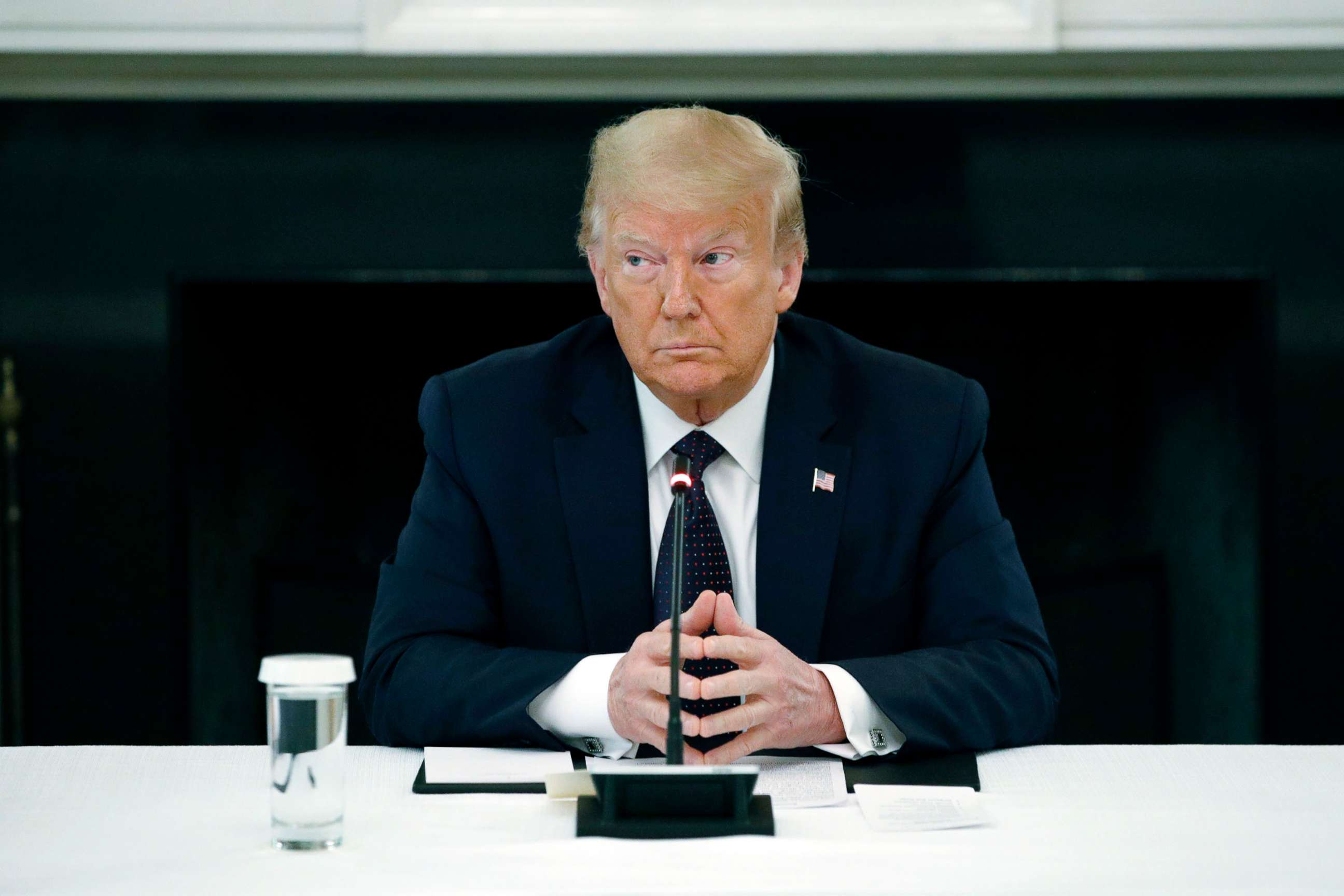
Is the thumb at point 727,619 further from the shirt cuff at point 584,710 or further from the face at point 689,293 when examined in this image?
the face at point 689,293

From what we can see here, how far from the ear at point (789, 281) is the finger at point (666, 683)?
0.59m

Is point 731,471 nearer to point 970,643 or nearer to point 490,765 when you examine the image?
point 970,643

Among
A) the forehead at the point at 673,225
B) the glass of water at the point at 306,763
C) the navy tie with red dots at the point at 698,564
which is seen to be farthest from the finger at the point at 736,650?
the forehead at the point at 673,225

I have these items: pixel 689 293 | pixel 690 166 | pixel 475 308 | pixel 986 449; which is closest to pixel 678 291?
pixel 689 293

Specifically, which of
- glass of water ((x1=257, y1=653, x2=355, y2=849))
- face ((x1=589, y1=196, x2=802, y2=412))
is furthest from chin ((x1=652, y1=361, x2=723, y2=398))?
glass of water ((x1=257, y1=653, x2=355, y2=849))

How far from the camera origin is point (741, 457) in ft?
5.62

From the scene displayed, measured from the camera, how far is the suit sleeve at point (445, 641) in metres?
1.43

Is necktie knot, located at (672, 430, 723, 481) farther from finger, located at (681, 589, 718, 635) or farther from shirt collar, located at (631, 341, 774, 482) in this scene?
finger, located at (681, 589, 718, 635)

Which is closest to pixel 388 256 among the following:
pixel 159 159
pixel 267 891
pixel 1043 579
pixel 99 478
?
pixel 159 159

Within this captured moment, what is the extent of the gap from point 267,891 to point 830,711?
573 millimetres

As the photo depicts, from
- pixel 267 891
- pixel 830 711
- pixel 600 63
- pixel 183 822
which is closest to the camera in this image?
pixel 267 891

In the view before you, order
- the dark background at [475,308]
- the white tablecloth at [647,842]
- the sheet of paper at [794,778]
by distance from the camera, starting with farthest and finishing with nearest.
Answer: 1. the dark background at [475,308]
2. the sheet of paper at [794,778]
3. the white tablecloth at [647,842]

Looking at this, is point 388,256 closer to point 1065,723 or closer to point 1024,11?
point 1024,11

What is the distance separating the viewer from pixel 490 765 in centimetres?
136
